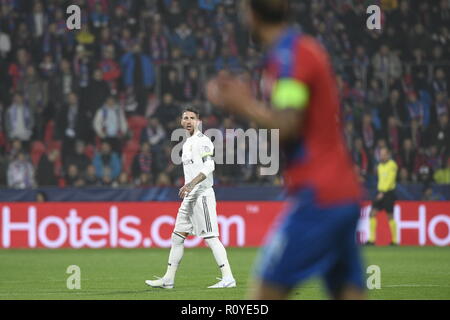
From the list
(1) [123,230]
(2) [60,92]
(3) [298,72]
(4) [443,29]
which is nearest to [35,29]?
(2) [60,92]

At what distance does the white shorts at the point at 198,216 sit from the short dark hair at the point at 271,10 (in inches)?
292

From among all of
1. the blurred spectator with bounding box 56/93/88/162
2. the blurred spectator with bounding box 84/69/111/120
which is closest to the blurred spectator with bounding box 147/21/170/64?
the blurred spectator with bounding box 84/69/111/120

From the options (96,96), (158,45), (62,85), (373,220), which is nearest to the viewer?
(373,220)

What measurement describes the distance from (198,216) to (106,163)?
9643mm

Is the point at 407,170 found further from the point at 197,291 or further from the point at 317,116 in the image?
the point at 317,116

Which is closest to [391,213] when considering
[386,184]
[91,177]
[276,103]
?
[386,184]

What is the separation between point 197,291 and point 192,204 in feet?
3.89

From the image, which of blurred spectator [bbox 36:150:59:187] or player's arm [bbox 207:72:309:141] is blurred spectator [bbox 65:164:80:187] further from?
player's arm [bbox 207:72:309:141]

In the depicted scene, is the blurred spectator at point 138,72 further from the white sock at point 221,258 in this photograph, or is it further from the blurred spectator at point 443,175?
the white sock at point 221,258

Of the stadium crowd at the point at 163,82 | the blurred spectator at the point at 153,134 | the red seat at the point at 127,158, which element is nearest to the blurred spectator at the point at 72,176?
the stadium crowd at the point at 163,82

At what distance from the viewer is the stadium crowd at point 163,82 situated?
72.4 feet

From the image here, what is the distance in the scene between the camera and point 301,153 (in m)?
5.19

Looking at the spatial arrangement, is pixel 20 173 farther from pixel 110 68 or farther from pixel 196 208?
pixel 196 208

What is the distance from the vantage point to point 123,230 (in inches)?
824
